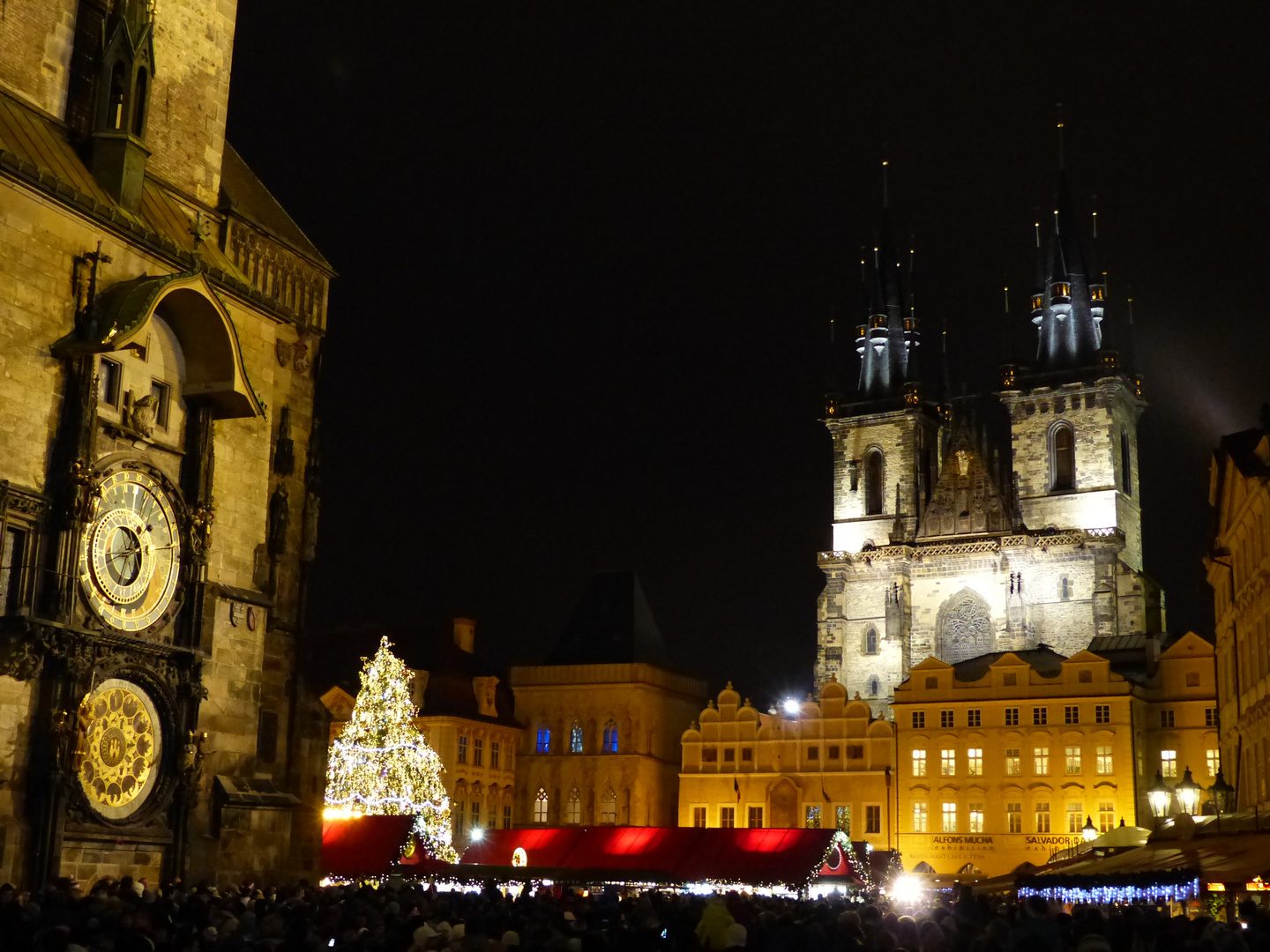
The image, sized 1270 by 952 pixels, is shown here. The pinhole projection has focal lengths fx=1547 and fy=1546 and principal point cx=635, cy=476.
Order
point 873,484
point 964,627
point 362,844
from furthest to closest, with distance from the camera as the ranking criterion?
point 873,484, point 964,627, point 362,844

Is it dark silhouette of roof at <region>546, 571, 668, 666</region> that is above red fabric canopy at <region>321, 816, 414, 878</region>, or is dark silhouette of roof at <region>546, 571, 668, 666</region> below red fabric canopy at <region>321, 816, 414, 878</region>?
above

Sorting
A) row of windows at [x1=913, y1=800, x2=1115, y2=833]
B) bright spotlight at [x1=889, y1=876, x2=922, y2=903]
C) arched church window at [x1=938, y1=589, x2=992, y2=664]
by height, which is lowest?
bright spotlight at [x1=889, y1=876, x2=922, y2=903]

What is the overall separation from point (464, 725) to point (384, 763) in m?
20.6

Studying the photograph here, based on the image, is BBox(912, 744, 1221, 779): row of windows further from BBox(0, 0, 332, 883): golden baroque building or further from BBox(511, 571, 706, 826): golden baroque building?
BBox(0, 0, 332, 883): golden baroque building

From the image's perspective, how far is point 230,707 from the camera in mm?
21266

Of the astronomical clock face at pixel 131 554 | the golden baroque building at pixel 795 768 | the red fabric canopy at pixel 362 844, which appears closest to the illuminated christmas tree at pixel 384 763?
the red fabric canopy at pixel 362 844

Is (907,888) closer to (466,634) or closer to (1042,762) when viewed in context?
(1042,762)

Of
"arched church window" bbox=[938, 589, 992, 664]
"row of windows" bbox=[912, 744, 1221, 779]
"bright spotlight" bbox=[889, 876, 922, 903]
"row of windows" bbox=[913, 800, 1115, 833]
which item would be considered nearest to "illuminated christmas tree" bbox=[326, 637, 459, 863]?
"bright spotlight" bbox=[889, 876, 922, 903]

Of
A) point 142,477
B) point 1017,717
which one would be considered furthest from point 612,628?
point 142,477

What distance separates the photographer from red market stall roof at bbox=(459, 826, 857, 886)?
32000 millimetres

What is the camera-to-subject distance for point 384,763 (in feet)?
133

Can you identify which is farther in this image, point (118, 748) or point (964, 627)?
point (964, 627)

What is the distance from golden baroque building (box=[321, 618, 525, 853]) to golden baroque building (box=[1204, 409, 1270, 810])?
31.8 metres

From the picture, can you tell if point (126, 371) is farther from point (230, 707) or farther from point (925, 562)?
point (925, 562)
